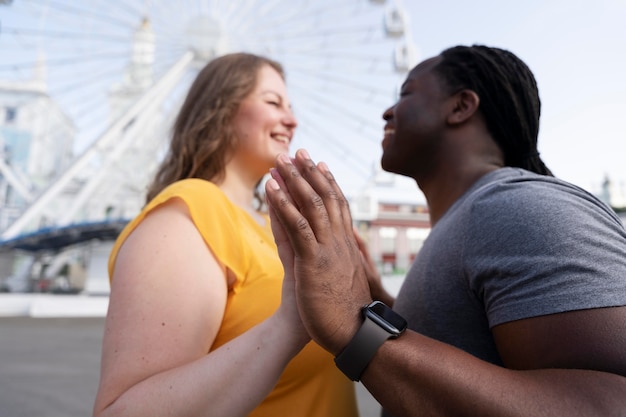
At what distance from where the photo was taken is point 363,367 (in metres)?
0.82

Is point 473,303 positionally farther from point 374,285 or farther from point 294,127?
point 294,127

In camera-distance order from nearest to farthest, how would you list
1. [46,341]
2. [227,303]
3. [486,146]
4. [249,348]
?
[249,348]
[227,303]
[486,146]
[46,341]

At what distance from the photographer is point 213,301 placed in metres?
1.12

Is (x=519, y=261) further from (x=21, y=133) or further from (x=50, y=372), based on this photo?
(x=21, y=133)

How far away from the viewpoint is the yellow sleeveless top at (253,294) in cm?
119

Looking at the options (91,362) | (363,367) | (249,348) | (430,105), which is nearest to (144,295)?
(249,348)

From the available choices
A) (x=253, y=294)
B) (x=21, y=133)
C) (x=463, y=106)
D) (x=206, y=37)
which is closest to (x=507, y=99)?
(x=463, y=106)

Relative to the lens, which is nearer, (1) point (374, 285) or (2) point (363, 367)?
(2) point (363, 367)

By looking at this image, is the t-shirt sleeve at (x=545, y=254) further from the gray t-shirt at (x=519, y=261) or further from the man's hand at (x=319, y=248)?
the man's hand at (x=319, y=248)

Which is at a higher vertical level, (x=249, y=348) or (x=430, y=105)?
(x=430, y=105)

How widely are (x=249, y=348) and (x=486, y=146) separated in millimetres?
980

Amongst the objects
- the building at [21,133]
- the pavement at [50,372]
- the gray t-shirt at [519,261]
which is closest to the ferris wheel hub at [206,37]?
the pavement at [50,372]

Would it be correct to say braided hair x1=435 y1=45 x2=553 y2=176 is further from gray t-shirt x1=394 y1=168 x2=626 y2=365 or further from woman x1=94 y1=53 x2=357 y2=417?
woman x1=94 y1=53 x2=357 y2=417

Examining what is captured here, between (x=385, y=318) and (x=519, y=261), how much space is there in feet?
0.92
